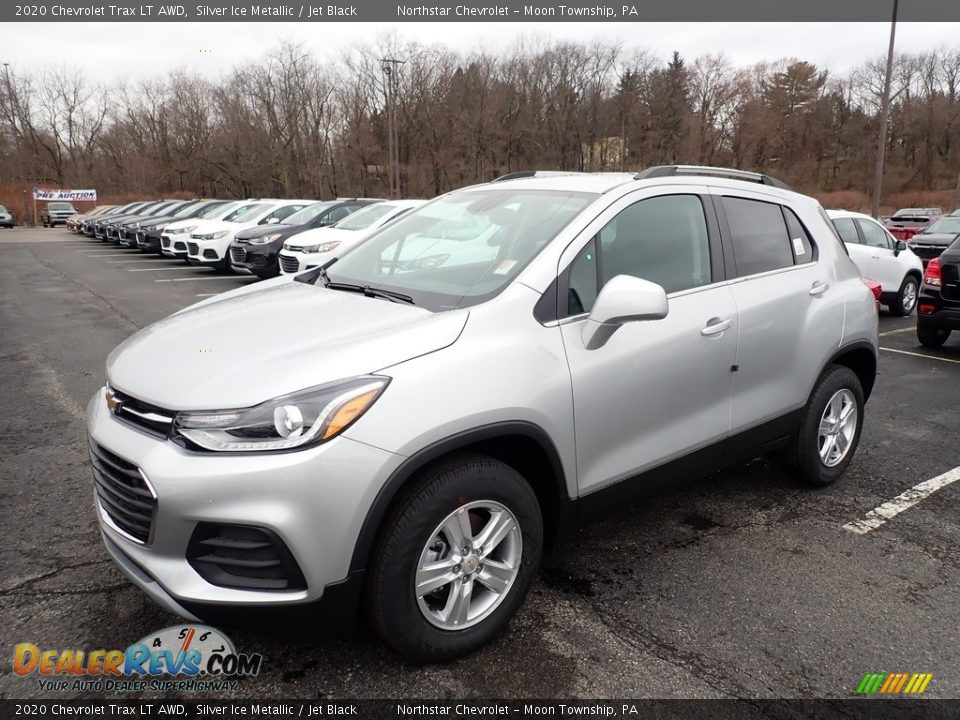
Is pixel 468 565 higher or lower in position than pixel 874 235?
lower

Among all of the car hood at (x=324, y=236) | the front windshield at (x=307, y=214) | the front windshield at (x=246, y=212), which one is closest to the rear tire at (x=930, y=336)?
the car hood at (x=324, y=236)

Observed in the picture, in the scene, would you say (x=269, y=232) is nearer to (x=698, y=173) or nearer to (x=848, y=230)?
(x=848, y=230)

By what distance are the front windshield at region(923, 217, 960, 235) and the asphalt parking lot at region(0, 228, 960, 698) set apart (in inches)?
531

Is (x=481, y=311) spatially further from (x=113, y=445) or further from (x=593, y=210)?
(x=113, y=445)

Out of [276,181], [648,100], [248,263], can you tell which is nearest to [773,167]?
[648,100]

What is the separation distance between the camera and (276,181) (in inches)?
2180

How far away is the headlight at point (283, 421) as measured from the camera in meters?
2.14

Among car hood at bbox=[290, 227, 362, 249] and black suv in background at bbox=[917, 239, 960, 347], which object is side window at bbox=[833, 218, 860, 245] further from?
car hood at bbox=[290, 227, 362, 249]

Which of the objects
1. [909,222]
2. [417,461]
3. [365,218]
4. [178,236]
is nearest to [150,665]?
[417,461]

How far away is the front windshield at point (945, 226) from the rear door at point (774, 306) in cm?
1480

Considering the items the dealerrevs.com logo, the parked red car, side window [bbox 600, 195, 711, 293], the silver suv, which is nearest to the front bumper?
the silver suv

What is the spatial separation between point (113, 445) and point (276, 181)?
187ft

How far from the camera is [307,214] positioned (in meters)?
14.8

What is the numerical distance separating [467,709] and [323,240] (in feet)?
34.6
